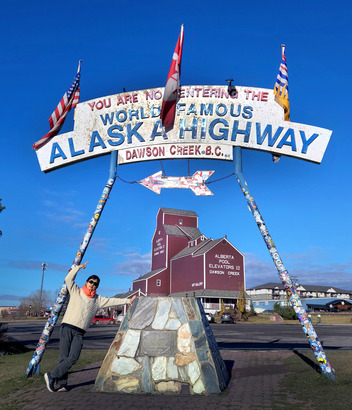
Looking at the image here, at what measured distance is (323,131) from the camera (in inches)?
327

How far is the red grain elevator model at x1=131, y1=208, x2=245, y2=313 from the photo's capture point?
153 feet

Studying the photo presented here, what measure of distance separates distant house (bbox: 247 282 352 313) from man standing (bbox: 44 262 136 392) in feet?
204

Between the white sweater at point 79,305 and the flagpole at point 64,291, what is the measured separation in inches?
68.5

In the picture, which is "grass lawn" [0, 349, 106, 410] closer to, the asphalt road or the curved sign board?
the asphalt road

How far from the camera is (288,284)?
23.8 ft

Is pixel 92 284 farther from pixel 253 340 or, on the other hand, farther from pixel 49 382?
pixel 253 340

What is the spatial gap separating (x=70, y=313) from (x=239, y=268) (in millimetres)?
45589

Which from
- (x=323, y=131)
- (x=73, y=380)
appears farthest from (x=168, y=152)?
(x=73, y=380)

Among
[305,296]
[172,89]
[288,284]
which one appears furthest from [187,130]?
[305,296]

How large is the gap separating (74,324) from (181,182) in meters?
4.14

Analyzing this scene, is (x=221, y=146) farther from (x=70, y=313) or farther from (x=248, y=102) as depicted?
(x=70, y=313)

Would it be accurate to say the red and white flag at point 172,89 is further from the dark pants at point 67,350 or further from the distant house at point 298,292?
the distant house at point 298,292

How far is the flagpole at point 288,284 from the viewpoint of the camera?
22.0ft

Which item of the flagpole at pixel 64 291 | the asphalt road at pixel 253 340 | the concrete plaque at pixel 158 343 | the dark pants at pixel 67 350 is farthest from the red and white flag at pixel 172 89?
the asphalt road at pixel 253 340
